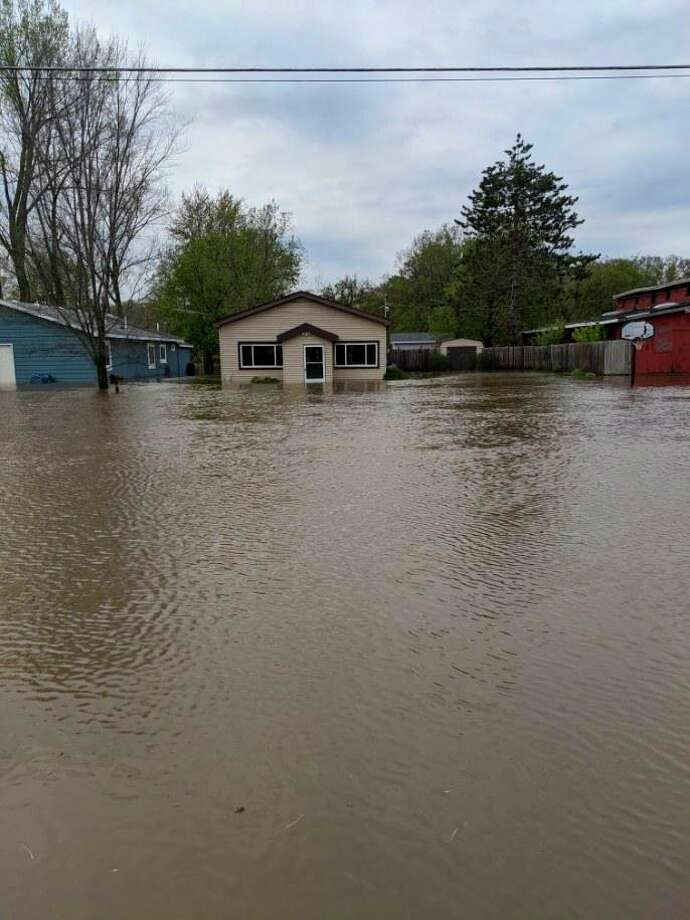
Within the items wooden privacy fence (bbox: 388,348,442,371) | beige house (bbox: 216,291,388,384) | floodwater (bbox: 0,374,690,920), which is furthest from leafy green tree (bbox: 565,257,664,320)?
floodwater (bbox: 0,374,690,920)

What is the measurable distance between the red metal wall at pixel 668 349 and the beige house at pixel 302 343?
Result: 10.9m

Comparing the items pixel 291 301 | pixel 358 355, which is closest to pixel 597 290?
pixel 358 355

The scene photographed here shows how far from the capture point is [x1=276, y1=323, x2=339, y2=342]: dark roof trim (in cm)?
2744

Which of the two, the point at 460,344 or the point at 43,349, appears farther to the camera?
the point at 460,344

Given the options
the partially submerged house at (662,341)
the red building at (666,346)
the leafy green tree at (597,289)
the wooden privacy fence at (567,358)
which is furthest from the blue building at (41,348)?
the leafy green tree at (597,289)

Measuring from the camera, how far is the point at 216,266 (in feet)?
119

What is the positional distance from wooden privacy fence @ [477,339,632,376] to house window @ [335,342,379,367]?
9.59 meters

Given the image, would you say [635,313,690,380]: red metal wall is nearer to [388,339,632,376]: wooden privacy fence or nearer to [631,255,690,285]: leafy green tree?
[388,339,632,376]: wooden privacy fence

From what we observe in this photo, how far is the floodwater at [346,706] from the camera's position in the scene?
1702 mm

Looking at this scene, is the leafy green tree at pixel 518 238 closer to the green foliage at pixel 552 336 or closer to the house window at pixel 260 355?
the green foliage at pixel 552 336

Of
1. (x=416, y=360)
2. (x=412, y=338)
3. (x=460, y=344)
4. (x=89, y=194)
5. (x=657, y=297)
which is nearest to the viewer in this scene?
(x=89, y=194)

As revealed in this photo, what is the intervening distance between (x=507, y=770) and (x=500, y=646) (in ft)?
2.94

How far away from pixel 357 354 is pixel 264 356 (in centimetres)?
423

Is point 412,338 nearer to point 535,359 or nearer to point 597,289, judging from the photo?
point 597,289
